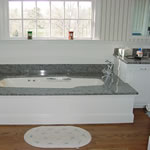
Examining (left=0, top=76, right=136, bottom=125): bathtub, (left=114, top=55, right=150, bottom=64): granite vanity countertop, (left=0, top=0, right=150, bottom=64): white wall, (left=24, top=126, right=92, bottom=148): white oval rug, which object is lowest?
(left=24, top=126, right=92, bottom=148): white oval rug

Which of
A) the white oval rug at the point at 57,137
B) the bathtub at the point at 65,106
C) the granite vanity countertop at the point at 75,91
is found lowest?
the white oval rug at the point at 57,137

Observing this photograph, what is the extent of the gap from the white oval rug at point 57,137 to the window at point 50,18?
185cm

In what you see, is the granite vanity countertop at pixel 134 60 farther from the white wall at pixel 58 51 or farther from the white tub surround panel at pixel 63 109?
the white tub surround panel at pixel 63 109

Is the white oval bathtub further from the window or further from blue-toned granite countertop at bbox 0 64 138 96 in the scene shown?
the window

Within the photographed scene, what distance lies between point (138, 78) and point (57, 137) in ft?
5.60

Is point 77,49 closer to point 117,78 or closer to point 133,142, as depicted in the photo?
point 117,78

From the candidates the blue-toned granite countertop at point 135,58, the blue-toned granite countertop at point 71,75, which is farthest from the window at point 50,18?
the blue-toned granite countertop at point 135,58

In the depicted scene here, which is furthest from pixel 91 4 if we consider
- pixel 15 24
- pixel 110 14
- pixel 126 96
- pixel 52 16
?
pixel 126 96

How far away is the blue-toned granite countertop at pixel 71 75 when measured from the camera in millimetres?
3480

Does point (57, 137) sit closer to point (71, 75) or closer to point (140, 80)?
point (71, 75)

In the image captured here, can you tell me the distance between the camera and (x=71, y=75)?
438 cm

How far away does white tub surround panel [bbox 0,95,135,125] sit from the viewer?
347cm

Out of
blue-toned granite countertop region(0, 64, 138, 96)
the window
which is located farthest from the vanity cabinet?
the window

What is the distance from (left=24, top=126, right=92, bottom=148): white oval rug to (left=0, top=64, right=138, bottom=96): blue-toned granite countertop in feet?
1.61
